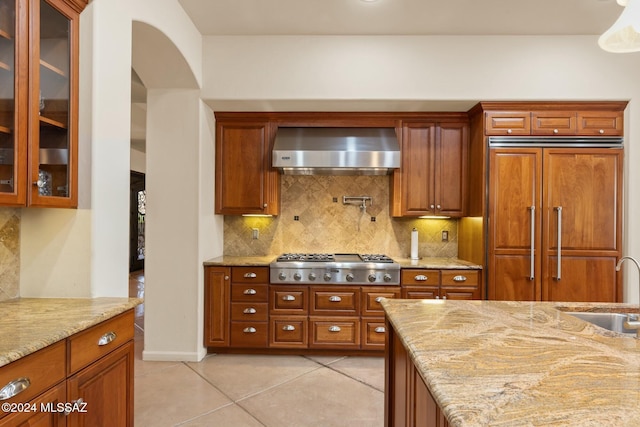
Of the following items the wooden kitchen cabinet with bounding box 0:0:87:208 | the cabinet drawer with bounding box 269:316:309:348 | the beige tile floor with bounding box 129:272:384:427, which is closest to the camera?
the wooden kitchen cabinet with bounding box 0:0:87:208

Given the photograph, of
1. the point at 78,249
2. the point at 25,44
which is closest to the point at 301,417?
the point at 78,249

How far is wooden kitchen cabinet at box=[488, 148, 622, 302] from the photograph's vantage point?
3268 mm

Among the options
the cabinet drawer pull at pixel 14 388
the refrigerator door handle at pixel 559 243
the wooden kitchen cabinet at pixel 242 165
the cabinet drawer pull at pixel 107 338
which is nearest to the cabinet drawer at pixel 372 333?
the wooden kitchen cabinet at pixel 242 165

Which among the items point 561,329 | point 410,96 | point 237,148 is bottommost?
point 561,329

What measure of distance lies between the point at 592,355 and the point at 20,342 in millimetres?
1863

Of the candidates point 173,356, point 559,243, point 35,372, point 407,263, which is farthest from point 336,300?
point 35,372

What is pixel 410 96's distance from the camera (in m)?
3.35

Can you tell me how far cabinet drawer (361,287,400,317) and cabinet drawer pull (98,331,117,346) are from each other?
227 cm

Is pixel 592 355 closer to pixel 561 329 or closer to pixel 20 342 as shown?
pixel 561 329

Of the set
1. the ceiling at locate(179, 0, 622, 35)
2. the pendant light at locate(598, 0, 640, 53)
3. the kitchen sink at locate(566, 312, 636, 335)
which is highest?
the ceiling at locate(179, 0, 622, 35)

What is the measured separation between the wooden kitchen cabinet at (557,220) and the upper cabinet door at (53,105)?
319 centimetres

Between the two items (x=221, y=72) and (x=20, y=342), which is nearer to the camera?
(x=20, y=342)

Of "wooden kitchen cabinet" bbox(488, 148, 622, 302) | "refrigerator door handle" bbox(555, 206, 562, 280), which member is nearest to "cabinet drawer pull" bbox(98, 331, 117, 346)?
"wooden kitchen cabinet" bbox(488, 148, 622, 302)

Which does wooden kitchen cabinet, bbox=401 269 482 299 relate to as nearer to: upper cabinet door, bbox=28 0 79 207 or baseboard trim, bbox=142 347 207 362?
baseboard trim, bbox=142 347 207 362
